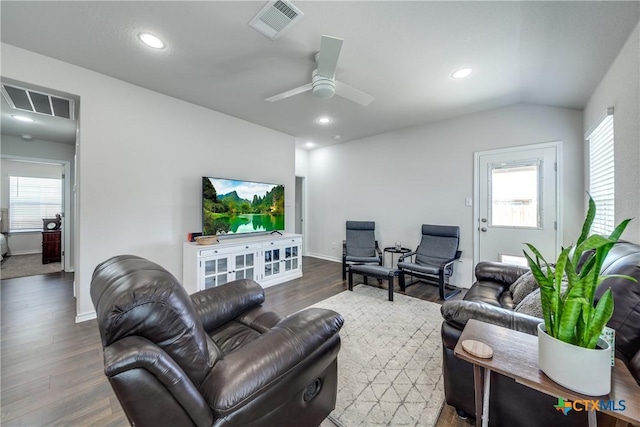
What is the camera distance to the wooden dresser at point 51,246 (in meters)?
5.20

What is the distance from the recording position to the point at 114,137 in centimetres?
281

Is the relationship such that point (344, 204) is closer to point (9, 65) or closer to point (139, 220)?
point (139, 220)

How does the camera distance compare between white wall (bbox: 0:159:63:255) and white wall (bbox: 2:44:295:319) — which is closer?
white wall (bbox: 2:44:295:319)

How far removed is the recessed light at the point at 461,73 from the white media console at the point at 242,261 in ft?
10.3

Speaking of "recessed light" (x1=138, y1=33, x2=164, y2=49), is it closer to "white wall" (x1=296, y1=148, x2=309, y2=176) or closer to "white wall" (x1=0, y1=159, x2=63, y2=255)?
"white wall" (x1=296, y1=148, x2=309, y2=176)

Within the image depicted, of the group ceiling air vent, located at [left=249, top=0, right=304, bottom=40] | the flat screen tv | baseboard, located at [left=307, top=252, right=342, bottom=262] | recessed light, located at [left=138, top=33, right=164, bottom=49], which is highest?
recessed light, located at [left=138, top=33, right=164, bottom=49]

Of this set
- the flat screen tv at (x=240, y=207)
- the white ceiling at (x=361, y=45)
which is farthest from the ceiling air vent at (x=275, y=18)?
the flat screen tv at (x=240, y=207)

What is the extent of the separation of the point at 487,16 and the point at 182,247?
398cm

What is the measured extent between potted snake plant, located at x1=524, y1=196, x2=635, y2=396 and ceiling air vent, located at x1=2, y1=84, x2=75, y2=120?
4.41 m

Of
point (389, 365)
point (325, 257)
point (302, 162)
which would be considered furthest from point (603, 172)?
point (302, 162)

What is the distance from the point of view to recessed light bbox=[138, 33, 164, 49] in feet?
6.77

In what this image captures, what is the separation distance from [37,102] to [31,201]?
17.1 feet

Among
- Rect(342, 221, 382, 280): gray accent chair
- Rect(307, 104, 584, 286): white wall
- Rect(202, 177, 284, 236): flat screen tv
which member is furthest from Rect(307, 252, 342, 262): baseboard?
Rect(202, 177, 284, 236): flat screen tv

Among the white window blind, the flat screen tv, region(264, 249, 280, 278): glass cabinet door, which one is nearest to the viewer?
the flat screen tv
